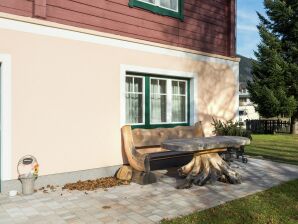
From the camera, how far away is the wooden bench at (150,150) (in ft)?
21.8

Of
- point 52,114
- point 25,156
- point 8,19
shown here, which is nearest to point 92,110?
point 52,114

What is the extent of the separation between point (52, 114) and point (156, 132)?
8.25 feet

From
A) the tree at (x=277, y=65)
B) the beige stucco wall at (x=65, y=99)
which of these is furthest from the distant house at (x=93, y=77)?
the tree at (x=277, y=65)

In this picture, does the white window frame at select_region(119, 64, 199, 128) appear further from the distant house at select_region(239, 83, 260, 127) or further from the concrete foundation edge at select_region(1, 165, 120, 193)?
the distant house at select_region(239, 83, 260, 127)

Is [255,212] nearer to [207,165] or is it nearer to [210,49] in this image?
[207,165]

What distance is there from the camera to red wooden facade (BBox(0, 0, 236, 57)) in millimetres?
6328

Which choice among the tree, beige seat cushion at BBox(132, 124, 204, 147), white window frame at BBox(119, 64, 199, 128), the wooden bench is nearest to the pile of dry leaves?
the wooden bench

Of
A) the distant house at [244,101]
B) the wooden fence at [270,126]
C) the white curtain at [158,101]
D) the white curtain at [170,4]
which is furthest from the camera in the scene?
the distant house at [244,101]

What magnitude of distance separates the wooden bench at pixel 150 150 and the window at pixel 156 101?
43cm

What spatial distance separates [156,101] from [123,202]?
3509 millimetres

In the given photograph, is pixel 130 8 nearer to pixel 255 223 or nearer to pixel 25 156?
pixel 25 156

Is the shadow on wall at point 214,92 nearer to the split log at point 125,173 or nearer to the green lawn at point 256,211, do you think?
the split log at point 125,173

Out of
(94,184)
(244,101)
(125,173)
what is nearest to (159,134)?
(125,173)

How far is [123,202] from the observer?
17.5ft
